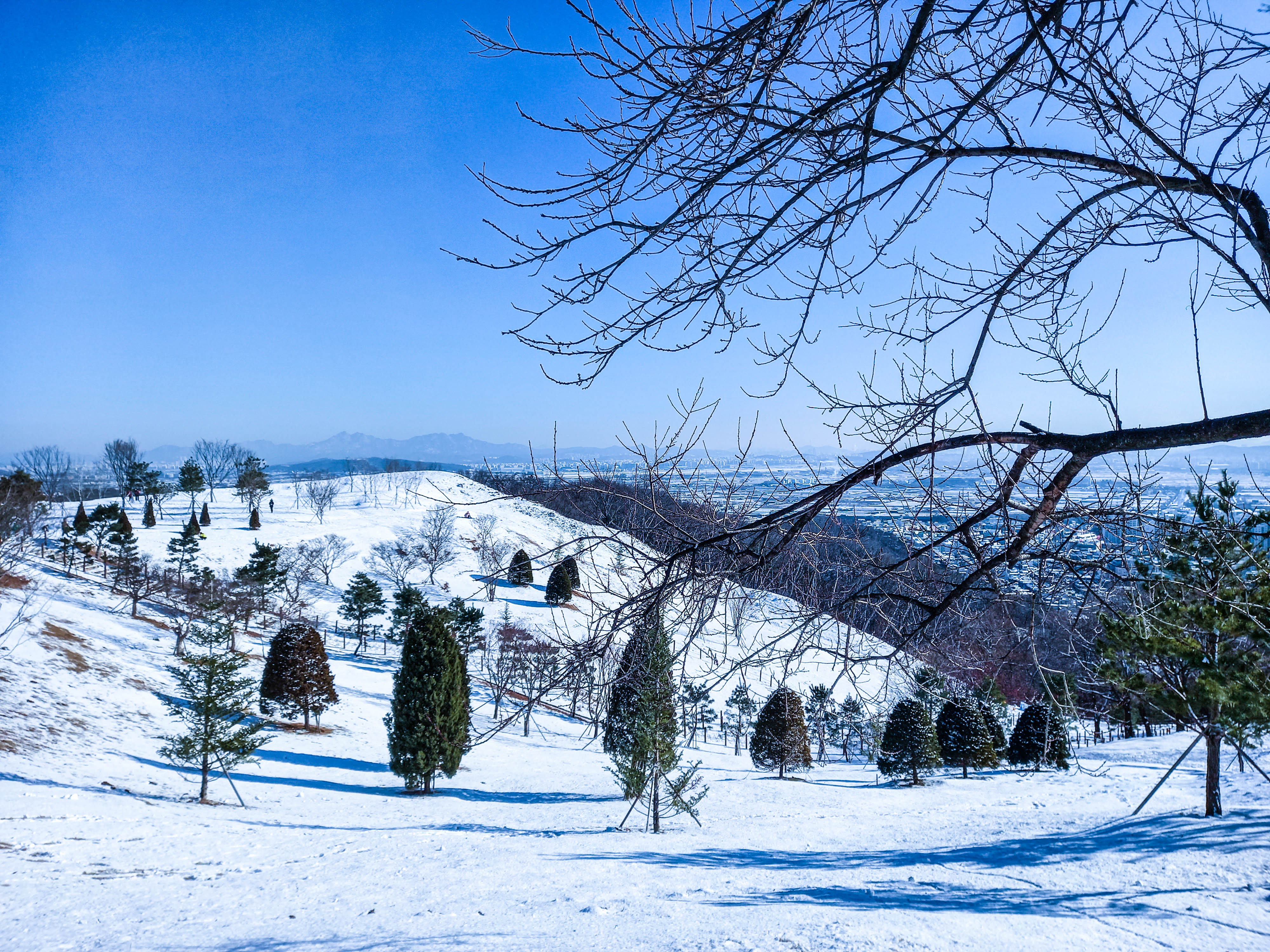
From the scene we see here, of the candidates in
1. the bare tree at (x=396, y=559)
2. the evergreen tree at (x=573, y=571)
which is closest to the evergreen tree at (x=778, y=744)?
the evergreen tree at (x=573, y=571)

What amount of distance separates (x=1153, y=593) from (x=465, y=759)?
22.2 metres

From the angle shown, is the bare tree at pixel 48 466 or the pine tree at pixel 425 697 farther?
the bare tree at pixel 48 466

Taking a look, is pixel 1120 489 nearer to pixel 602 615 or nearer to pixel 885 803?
pixel 602 615

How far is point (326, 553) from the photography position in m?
43.2

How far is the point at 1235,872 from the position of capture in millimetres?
9039

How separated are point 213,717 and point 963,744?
2165 centimetres

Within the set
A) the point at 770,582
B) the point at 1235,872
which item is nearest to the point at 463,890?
the point at 770,582

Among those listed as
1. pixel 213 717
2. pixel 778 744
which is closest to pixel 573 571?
pixel 213 717

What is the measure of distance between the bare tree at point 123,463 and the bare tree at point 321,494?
13.4 m

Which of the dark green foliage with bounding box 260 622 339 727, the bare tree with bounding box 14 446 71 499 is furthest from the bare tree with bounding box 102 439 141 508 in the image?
the dark green foliage with bounding box 260 622 339 727

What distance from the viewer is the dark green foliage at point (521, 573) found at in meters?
2.51

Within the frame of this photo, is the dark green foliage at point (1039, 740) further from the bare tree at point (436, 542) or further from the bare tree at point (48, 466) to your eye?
the bare tree at point (48, 466)

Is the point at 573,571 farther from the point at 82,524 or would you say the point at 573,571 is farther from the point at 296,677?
the point at 82,524

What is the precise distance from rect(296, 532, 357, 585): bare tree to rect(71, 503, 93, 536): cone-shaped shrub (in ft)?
34.0
